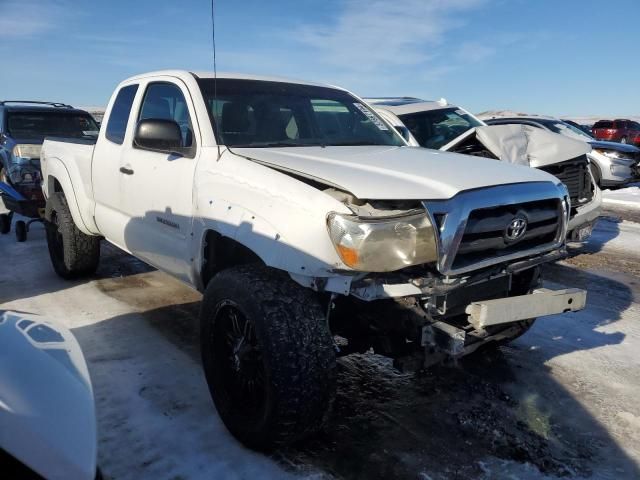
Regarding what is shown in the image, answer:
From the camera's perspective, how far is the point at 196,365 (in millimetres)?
3662

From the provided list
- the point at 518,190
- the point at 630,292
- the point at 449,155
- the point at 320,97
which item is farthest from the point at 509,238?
the point at 630,292

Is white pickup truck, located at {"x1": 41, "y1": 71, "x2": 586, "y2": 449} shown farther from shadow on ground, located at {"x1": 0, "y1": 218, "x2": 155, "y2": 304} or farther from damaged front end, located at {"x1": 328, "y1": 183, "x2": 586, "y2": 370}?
shadow on ground, located at {"x1": 0, "y1": 218, "x2": 155, "y2": 304}

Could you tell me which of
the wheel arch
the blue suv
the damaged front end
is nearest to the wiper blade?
the wheel arch

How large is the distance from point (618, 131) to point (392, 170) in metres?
29.1

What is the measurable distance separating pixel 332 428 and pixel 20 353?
1.77 m

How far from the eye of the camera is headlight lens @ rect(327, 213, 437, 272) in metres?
2.33

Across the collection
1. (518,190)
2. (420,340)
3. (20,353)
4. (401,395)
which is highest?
(518,190)

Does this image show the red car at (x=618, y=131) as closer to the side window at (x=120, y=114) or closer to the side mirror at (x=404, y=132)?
the side mirror at (x=404, y=132)

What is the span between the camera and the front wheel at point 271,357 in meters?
2.45

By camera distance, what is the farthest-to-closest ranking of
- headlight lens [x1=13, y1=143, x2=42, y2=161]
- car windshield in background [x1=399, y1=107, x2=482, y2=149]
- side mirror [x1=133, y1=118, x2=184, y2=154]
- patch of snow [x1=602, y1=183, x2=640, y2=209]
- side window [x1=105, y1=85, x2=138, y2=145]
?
1. patch of snow [x1=602, y1=183, x2=640, y2=209]
2. headlight lens [x1=13, y1=143, x2=42, y2=161]
3. car windshield in background [x1=399, y1=107, x2=482, y2=149]
4. side window [x1=105, y1=85, x2=138, y2=145]
5. side mirror [x1=133, y1=118, x2=184, y2=154]

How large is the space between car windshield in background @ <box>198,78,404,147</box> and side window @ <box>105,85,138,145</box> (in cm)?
100

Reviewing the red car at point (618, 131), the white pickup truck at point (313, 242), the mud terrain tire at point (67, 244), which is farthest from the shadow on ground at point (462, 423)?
the red car at point (618, 131)

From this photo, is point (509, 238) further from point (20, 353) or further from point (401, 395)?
point (20, 353)

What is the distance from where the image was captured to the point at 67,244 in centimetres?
526
